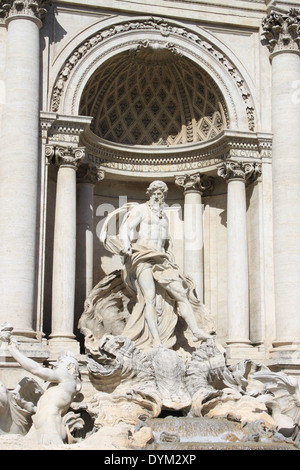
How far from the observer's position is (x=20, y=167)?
58.1 feet

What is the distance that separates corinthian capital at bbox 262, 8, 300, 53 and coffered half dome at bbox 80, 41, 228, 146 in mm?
1942

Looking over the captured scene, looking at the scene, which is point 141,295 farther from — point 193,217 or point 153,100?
point 153,100

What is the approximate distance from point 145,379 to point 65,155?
5629 millimetres

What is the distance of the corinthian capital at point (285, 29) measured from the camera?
66.2ft

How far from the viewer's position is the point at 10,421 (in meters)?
14.7

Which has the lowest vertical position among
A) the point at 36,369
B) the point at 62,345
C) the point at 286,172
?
the point at 36,369

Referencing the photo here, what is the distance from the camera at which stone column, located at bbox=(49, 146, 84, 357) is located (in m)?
17.9

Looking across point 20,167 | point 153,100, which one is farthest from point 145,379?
point 153,100

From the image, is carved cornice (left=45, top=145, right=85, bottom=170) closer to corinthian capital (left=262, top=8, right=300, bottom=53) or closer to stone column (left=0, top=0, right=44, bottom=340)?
A: stone column (left=0, top=0, right=44, bottom=340)

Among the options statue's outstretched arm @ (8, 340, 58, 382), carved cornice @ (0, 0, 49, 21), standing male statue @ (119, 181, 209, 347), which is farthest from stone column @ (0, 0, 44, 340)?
statue's outstretched arm @ (8, 340, 58, 382)

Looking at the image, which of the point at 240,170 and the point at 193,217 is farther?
the point at 193,217

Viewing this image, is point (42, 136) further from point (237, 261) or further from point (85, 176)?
point (237, 261)

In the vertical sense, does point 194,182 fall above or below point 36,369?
above

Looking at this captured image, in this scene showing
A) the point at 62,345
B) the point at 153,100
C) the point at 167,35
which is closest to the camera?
the point at 62,345
